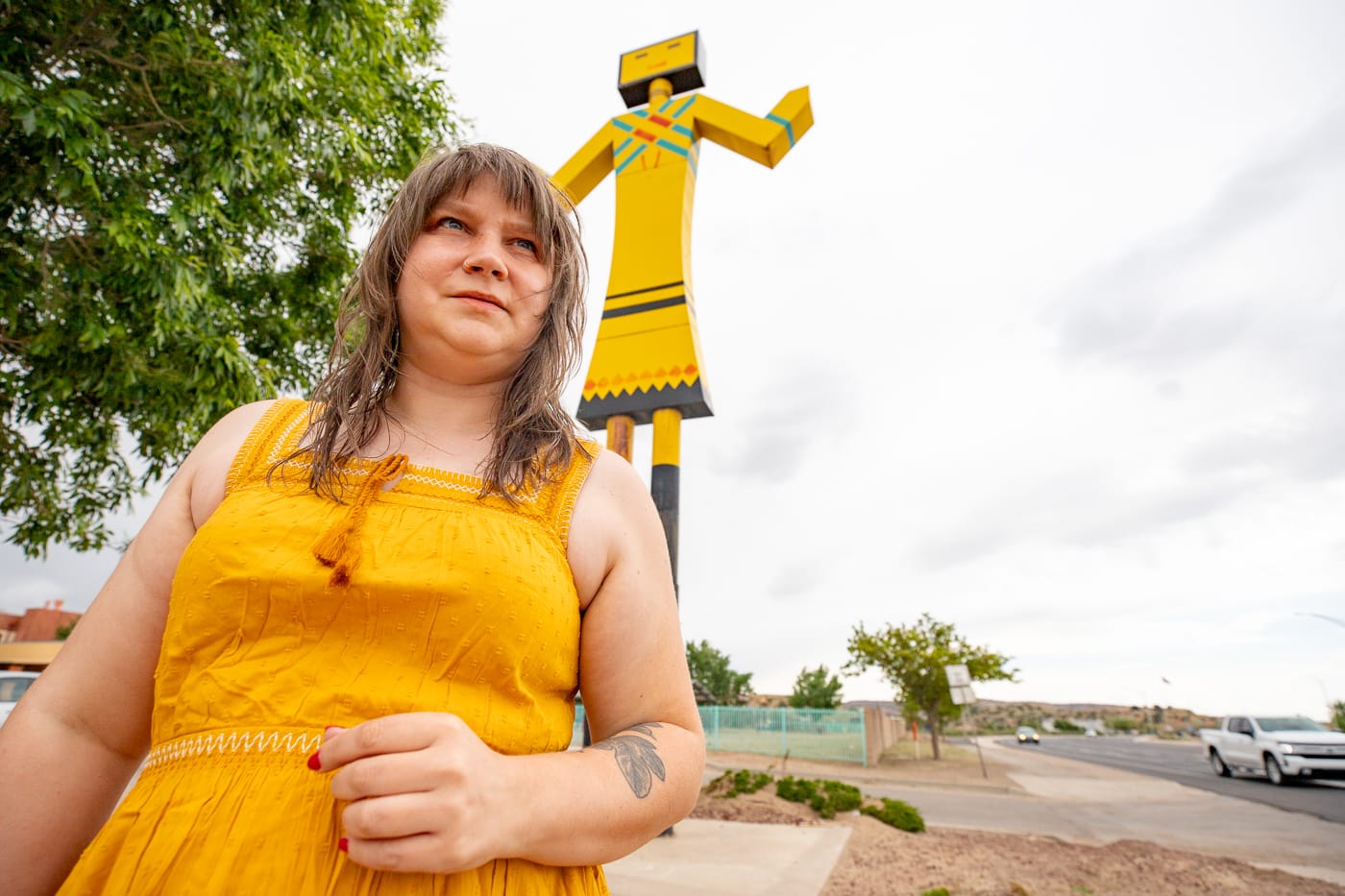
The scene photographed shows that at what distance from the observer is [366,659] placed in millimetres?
871

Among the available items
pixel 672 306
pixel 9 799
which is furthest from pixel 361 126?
pixel 9 799

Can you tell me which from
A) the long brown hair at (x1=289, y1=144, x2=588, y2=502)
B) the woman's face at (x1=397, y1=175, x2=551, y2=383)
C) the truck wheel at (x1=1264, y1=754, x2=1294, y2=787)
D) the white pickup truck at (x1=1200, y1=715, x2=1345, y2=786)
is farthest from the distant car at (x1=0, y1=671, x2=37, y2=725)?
the truck wheel at (x1=1264, y1=754, x2=1294, y2=787)

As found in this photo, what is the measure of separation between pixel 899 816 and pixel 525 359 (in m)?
7.19

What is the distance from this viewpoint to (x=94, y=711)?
3.21 ft

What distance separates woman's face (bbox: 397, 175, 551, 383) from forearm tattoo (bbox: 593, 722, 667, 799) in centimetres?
63

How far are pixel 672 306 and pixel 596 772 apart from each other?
4.21m

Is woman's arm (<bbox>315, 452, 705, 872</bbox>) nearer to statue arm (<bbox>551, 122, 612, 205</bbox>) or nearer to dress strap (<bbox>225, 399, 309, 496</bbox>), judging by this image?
dress strap (<bbox>225, 399, 309, 496</bbox>)

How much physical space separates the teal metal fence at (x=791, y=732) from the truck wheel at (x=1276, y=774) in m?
7.84

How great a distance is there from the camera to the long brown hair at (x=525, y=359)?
1119 mm

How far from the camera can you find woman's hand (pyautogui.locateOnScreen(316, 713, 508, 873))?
2.21ft

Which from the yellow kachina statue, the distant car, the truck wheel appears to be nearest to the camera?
the yellow kachina statue

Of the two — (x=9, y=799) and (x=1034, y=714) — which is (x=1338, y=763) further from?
(x=1034, y=714)

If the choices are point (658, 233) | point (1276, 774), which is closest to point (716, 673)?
point (1276, 774)

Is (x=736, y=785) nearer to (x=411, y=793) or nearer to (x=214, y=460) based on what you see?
(x=214, y=460)
